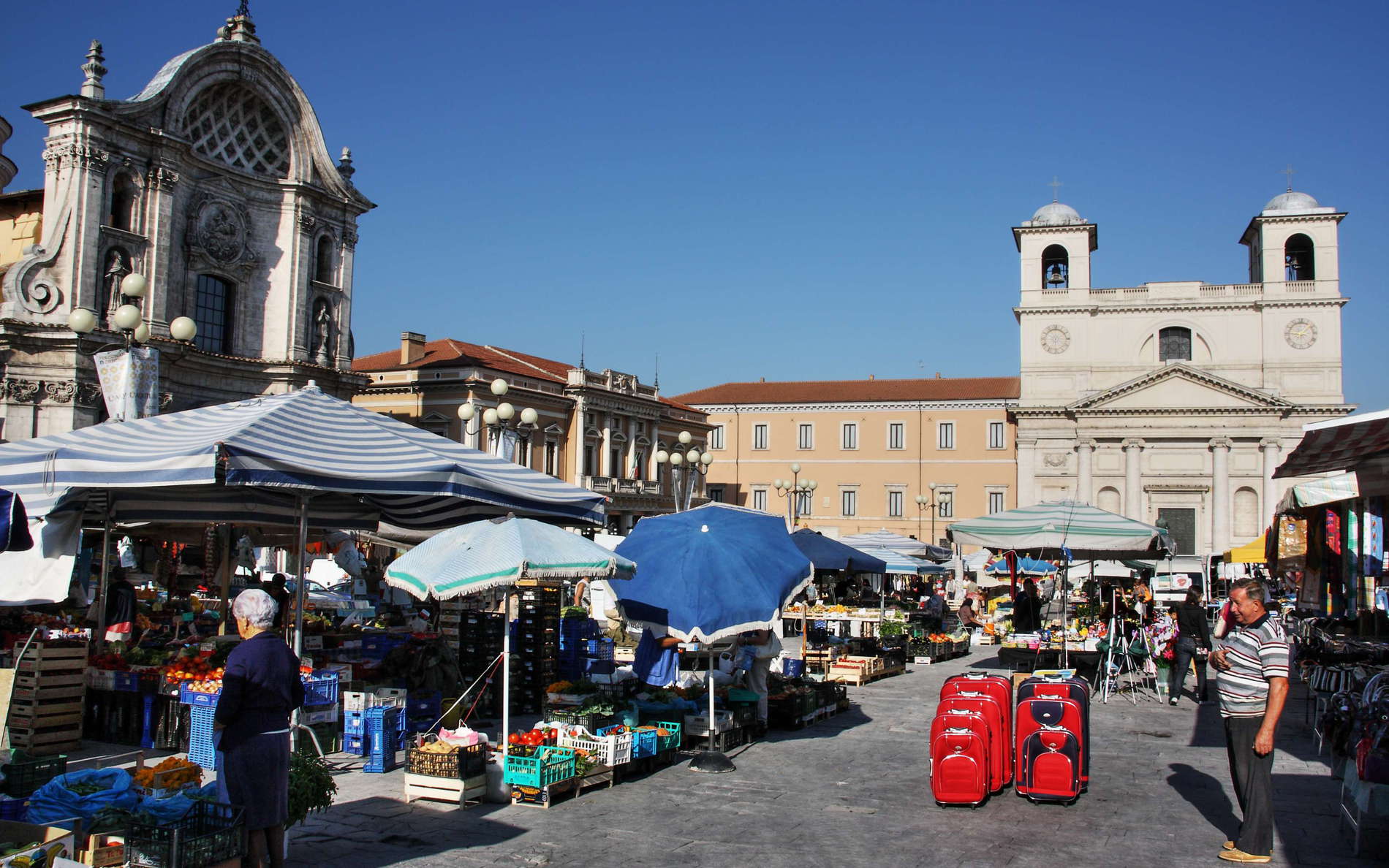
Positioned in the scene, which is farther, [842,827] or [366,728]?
[366,728]

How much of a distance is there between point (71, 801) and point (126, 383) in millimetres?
9908

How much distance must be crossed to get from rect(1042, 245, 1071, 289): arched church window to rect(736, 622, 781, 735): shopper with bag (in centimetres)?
4459

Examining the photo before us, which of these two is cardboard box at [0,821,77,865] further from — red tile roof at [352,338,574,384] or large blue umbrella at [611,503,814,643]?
red tile roof at [352,338,574,384]

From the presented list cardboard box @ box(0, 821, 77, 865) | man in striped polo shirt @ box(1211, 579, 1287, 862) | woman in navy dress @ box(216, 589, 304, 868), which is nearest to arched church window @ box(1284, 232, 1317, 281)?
man in striped polo shirt @ box(1211, 579, 1287, 862)

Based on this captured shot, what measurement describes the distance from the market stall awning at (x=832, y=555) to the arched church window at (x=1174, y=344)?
128 feet

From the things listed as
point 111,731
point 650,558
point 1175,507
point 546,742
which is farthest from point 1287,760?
point 1175,507

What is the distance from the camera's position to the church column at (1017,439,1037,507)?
51000mm

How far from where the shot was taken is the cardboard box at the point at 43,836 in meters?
5.08

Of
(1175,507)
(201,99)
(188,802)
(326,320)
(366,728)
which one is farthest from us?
(1175,507)

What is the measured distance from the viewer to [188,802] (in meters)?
5.36

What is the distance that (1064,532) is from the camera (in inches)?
555

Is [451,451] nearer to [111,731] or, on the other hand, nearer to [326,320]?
[111,731]

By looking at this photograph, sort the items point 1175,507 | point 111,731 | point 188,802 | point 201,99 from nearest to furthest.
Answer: point 188,802 → point 111,731 → point 201,99 → point 1175,507

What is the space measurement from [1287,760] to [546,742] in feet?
22.0
